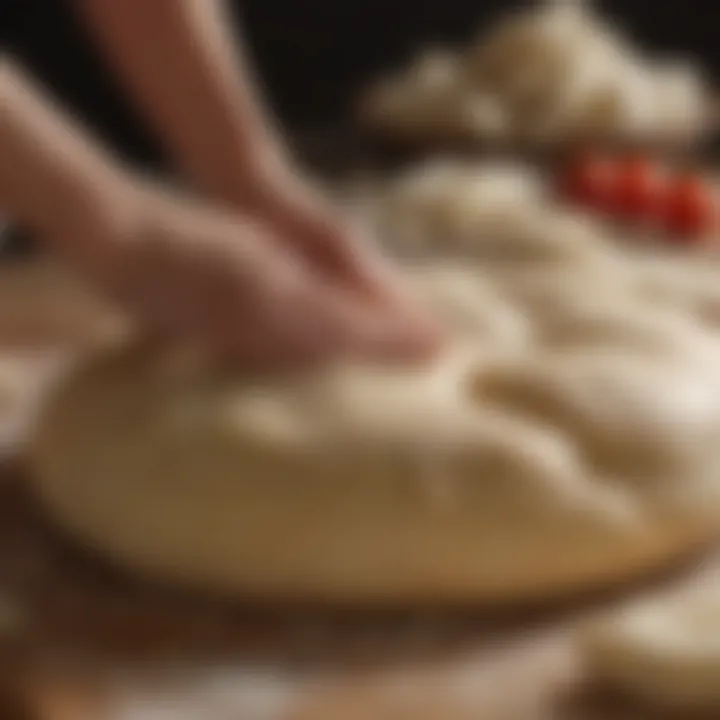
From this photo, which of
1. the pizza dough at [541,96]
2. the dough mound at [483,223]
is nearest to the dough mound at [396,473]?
the dough mound at [483,223]

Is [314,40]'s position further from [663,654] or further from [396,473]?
[663,654]

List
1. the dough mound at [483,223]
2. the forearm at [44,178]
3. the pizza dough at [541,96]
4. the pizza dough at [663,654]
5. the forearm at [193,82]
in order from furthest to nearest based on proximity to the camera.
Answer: the pizza dough at [541,96] < the dough mound at [483,223] < the forearm at [193,82] < the forearm at [44,178] < the pizza dough at [663,654]

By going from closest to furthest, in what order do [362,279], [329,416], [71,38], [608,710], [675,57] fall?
[608,710] < [329,416] < [362,279] < [71,38] < [675,57]

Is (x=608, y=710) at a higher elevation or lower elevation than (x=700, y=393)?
lower

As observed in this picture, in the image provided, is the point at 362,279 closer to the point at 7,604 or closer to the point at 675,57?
the point at 7,604

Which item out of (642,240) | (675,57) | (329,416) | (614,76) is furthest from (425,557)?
(675,57)

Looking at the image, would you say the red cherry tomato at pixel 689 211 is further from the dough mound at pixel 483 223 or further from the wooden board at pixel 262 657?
the wooden board at pixel 262 657
